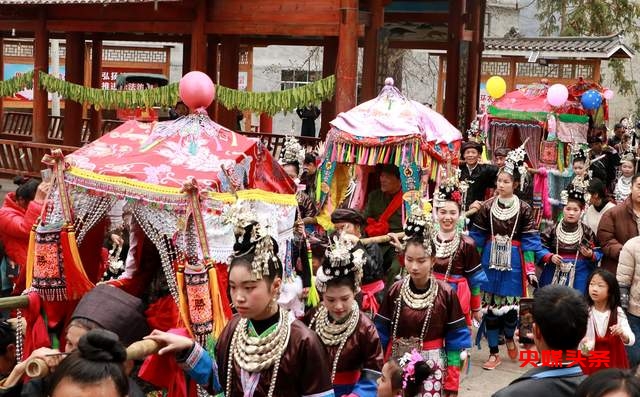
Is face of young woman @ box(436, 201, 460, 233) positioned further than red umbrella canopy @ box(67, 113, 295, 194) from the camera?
Yes

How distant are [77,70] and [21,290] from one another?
11463 millimetres

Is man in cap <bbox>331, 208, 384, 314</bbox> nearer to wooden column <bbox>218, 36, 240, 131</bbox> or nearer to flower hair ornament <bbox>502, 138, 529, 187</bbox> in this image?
flower hair ornament <bbox>502, 138, 529, 187</bbox>

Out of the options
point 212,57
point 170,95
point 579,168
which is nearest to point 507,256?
A: point 579,168

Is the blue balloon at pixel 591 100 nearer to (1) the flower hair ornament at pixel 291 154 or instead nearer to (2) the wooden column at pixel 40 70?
(1) the flower hair ornament at pixel 291 154

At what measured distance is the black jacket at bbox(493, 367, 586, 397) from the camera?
3.74 metres

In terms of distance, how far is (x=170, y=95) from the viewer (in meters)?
15.1

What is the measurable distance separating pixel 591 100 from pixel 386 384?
13.8m

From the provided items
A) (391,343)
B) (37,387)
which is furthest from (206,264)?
(37,387)

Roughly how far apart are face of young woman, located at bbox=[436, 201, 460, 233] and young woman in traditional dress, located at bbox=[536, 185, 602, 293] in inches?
68.2

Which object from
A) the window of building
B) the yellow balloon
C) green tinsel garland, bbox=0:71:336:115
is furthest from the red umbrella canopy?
the window of building

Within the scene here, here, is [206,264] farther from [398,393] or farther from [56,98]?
[56,98]

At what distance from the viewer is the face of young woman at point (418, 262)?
6.52m

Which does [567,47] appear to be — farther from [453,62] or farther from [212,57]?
[212,57]

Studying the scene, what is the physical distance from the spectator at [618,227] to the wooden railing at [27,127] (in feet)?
48.3
